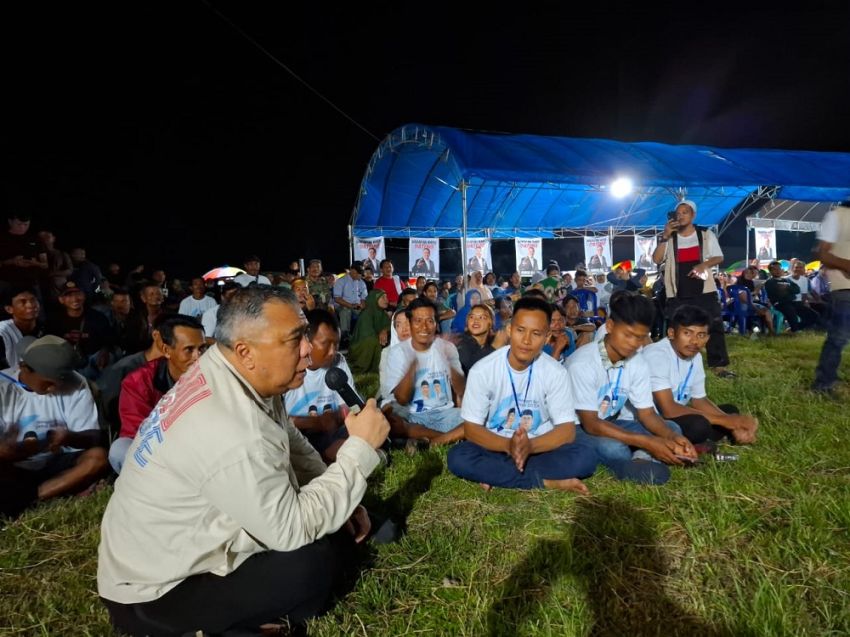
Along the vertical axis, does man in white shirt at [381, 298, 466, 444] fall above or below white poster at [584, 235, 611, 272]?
below

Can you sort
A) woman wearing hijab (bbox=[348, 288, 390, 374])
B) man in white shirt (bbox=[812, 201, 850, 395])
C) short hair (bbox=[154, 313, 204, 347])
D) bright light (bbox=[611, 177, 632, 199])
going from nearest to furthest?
short hair (bbox=[154, 313, 204, 347]) → man in white shirt (bbox=[812, 201, 850, 395]) → woman wearing hijab (bbox=[348, 288, 390, 374]) → bright light (bbox=[611, 177, 632, 199])

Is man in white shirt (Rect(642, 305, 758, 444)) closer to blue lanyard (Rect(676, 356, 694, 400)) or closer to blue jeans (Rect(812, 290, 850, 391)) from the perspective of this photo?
blue lanyard (Rect(676, 356, 694, 400))

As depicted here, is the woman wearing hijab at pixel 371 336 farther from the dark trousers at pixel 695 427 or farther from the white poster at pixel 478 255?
Result: the white poster at pixel 478 255

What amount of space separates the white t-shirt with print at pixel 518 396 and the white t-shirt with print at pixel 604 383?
295 mm

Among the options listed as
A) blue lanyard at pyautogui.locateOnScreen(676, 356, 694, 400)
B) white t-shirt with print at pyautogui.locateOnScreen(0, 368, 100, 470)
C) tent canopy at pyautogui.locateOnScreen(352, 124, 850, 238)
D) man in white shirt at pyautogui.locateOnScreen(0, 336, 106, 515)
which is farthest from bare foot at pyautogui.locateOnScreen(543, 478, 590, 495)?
tent canopy at pyautogui.locateOnScreen(352, 124, 850, 238)

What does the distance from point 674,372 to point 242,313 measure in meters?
3.45

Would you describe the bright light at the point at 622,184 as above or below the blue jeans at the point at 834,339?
above

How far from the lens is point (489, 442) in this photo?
10.8 feet

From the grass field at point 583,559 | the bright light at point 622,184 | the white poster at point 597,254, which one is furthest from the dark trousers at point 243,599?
the white poster at point 597,254

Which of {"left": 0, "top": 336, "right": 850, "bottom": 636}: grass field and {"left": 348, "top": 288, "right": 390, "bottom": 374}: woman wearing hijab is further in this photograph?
{"left": 348, "top": 288, "right": 390, "bottom": 374}: woman wearing hijab

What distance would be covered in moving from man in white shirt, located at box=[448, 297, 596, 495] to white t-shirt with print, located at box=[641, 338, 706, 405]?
0.99m

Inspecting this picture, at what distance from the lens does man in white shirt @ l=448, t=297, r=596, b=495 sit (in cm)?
318

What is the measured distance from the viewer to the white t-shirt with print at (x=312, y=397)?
406 centimetres

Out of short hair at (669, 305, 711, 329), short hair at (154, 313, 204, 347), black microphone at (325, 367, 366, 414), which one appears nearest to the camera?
black microphone at (325, 367, 366, 414)
